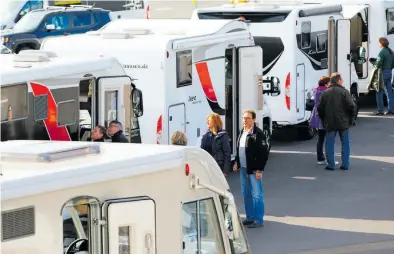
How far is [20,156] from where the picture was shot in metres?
7.37

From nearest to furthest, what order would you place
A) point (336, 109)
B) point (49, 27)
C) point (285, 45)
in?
point (336, 109)
point (285, 45)
point (49, 27)

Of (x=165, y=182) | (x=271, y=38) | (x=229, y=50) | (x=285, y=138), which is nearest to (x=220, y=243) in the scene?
(x=165, y=182)

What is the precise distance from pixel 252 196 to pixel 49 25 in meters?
18.6

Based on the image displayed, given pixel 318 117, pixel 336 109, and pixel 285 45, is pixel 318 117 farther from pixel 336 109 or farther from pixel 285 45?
pixel 285 45

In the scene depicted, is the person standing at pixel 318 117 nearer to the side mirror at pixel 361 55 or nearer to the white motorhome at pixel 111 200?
the side mirror at pixel 361 55

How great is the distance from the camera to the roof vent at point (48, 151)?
288 inches

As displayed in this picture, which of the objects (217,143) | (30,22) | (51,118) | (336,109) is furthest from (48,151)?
(30,22)

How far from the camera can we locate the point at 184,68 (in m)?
15.8

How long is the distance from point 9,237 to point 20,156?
946 millimetres

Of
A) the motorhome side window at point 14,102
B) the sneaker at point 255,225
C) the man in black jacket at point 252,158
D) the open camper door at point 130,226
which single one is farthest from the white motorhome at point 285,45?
the open camper door at point 130,226

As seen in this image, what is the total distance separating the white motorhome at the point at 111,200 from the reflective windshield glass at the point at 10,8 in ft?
91.1

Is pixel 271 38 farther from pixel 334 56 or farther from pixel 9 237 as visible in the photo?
pixel 9 237

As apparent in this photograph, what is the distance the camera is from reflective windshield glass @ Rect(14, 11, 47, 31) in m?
31.0

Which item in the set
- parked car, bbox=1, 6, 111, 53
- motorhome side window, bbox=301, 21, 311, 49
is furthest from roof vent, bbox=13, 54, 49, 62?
parked car, bbox=1, 6, 111, 53
